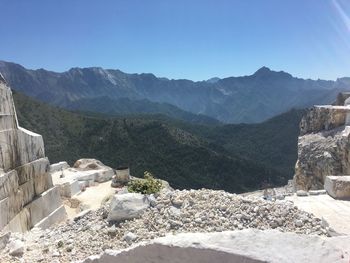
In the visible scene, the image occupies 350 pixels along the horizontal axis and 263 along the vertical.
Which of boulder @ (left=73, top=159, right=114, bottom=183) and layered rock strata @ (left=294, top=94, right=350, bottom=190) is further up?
layered rock strata @ (left=294, top=94, right=350, bottom=190)

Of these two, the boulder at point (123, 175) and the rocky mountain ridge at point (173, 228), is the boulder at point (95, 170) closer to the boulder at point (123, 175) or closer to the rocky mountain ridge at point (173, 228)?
the boulder at point (123, 175)

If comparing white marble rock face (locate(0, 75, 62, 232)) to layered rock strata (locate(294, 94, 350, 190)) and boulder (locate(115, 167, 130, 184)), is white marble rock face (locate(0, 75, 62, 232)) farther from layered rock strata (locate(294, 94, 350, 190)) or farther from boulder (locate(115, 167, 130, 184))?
layered rock strata (locate(294, 94, 350, 190))

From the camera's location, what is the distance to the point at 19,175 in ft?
36.3

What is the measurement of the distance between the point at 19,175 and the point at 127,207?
442cm

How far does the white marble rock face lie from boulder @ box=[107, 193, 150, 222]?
3.12 meters

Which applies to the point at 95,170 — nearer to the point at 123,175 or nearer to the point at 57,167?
the point at 57,167

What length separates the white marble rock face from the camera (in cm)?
1012

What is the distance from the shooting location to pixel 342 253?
218 inches

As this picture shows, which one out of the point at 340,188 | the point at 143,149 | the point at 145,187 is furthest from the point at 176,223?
the point at 143,149

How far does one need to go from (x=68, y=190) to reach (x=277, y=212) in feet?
59.3

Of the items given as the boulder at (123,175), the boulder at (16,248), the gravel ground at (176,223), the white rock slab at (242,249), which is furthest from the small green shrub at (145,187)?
the boulder at (123,175)

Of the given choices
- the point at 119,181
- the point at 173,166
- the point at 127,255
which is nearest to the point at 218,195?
the point at 127,255

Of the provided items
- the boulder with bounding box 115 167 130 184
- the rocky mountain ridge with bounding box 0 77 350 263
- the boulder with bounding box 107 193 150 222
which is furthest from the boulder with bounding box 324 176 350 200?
the boulder with bounding box 115 167 130 184

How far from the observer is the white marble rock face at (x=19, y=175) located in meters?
10.1
